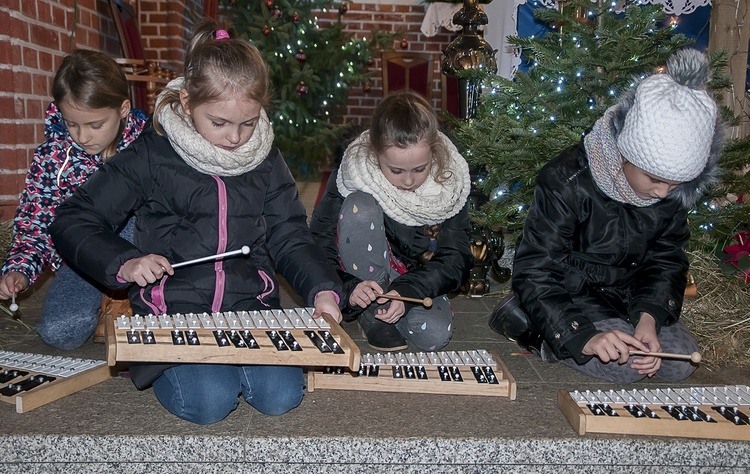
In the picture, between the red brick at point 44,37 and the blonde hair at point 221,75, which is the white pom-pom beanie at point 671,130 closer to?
the blonde hair at point 221,75

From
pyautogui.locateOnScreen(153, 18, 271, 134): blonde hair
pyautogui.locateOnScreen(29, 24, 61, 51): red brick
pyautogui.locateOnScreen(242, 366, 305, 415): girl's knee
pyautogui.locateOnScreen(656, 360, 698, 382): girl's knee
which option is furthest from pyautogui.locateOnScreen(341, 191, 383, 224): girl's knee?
pyautogui.locateOnScreen(29, 24, 61, 51): red brick

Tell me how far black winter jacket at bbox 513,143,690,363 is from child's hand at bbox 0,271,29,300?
1.64 metres

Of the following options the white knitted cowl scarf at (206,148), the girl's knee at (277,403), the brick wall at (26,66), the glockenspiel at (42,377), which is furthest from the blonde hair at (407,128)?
the brick wall at (26,66)

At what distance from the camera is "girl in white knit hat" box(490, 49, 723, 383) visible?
6.89 feet

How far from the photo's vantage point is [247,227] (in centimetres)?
219

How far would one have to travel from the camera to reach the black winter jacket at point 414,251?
2590mm

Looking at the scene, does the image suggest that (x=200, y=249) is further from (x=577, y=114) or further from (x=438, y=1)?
(x=438, y=1)

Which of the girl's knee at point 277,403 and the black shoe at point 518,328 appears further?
the black shoe at point 518,328

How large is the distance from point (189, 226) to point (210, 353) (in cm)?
54

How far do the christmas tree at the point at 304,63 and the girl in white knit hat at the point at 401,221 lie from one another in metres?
4.60

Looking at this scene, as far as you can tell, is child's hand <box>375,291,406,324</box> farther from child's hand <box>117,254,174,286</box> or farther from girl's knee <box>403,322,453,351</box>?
child's hand <box>117,254,174,286</box>

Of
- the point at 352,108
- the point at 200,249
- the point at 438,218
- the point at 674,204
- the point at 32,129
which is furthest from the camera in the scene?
the point at 352,108

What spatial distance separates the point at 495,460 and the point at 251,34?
6198 millimetres

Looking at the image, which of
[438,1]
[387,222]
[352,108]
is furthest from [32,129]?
[352,108]
